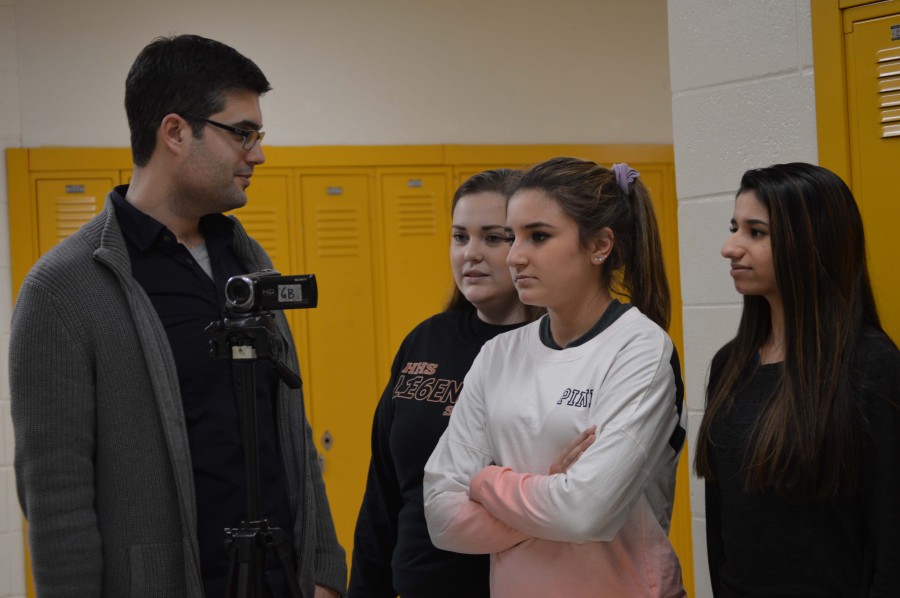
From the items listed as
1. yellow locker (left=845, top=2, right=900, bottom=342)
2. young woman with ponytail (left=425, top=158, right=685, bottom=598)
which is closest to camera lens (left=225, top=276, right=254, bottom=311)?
young woman with ponytail (left=425, top=158, right=685, bottom=598)

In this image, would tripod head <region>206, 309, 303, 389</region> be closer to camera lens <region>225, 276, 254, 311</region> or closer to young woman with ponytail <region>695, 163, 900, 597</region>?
camera lens <region>225, 276, 254, 311</region>

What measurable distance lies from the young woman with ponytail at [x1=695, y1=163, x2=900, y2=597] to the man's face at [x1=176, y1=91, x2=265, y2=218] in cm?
89

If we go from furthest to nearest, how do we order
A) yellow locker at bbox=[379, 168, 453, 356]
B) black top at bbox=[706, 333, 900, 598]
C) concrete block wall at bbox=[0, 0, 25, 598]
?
yellow locker at bbox=[379, 168, 453, 356] → concrete block wall at bbox=[0, 0, 25, 598] → black top at bbox=[706, 333, 900, 598]

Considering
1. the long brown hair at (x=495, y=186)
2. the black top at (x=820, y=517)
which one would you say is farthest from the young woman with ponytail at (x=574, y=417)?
the long brown hair at (x=495, y=186)

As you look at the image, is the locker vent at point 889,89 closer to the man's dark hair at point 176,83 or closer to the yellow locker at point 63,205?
the man's dark hair at point 176,83

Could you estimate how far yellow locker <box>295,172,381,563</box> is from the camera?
12.9 ft

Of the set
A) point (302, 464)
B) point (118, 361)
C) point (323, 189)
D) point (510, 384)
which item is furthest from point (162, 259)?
point (323, 189)

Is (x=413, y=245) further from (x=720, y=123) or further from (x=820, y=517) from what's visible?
(x=820, y=517)

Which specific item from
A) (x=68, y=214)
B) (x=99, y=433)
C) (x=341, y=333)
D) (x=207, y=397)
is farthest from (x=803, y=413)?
(x=68, y=214)

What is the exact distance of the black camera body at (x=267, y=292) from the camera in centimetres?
157

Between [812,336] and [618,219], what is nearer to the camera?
[812,336]

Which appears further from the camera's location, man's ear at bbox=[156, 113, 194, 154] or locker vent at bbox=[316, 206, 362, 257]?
locker vent at bbox=[316, 206, 362, 257]

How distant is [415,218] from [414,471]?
2.20 m

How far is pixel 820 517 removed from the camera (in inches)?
60.4
